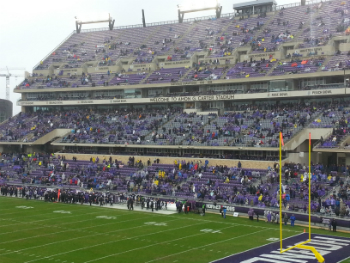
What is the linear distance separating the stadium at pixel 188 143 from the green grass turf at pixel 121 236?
0.29 ft

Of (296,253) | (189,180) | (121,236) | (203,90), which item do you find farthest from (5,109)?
(296,253)

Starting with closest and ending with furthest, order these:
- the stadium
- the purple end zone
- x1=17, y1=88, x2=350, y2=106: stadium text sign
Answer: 1. the purple end zone
2. the stadium
3. x1=17, y1=88, x2=350, y2=106: stadium text sign

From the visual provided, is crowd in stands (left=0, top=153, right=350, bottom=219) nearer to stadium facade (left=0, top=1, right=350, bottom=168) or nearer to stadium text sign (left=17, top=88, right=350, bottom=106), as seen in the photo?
stadium facade (left=0, top=1, right=350, bottom=168)

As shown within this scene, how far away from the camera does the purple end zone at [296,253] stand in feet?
61.9

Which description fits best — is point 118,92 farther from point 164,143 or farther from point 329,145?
point 329,145

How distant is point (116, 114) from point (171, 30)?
1623 centimetres

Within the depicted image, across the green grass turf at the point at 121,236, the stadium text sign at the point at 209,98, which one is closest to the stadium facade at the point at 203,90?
the stadium text sign at the point at 209,98

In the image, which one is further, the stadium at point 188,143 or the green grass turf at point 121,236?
the stadium at point 188,143

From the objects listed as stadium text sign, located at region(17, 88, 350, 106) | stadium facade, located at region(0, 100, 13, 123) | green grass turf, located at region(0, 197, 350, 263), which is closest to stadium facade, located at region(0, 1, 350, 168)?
stadium text sign, located at region(17, 88, 350, 106)

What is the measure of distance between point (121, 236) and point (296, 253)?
831 cm

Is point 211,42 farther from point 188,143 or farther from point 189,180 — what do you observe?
point 189,180

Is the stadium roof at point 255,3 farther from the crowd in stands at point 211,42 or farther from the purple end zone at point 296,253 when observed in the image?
the purple end zone at point 296,253

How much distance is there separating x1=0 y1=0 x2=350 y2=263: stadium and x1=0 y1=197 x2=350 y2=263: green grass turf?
9 centimetres

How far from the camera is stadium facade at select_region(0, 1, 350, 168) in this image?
133ft
